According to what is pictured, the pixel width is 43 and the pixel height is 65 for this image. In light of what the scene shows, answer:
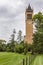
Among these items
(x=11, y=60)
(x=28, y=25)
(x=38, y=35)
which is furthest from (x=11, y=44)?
(x=11, y=60)

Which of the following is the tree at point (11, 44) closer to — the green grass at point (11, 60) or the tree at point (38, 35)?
the tree at point (38, 35)

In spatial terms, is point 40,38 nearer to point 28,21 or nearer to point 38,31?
point 38,31

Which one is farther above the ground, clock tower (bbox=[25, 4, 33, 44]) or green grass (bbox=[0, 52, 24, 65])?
clock tower (bbox=[25, 4, 33, 44])

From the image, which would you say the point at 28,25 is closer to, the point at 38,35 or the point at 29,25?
the point at 29,25

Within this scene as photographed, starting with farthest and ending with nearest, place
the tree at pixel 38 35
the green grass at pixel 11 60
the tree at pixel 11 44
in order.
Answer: the tree at pixel 11 44 → the tree at pixel 38 35 → the green grass at pixel 11 60

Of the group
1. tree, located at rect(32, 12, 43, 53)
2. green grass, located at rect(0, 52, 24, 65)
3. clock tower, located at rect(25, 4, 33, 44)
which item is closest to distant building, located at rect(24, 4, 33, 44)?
clock tower, located at rect(25, 4, 33, 44)

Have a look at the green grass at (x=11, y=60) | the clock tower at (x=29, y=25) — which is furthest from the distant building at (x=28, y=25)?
the green grass at (x=11, y=60)

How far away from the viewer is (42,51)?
70.4 meters

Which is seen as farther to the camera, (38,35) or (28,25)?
(28,25)

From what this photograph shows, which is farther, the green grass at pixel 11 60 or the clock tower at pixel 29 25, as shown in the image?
the clock tower at pixel 29 25


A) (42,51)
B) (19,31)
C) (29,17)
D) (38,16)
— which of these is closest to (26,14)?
(29,17)

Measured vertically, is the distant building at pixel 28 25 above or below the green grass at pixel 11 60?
above

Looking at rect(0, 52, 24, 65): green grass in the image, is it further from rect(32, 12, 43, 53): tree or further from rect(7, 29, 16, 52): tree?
rect(7, 29, 16, 52): tree

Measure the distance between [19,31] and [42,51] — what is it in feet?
161
